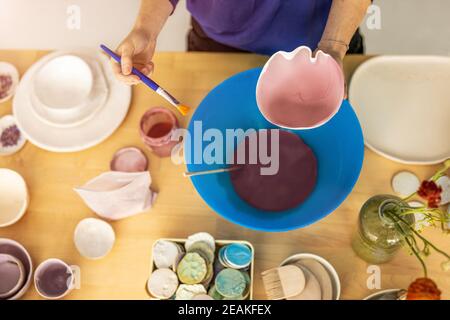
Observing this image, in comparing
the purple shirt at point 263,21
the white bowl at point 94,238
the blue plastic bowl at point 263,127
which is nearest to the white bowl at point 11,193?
the white bowl at point 94,238

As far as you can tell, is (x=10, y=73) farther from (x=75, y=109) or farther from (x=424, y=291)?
(x=424, y=291)

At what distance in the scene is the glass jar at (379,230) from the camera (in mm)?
590

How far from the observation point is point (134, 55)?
767 mm

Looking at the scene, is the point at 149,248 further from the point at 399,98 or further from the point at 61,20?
the point at 61,20

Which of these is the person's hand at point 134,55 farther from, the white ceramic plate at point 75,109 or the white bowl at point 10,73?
the white bowl at point 10,73

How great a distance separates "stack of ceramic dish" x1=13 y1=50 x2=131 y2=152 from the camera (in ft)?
2.76

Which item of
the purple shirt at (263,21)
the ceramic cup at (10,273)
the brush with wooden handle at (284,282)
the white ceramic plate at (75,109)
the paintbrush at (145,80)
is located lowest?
the ceramic cup at (10,273)

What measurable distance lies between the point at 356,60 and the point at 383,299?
0.51 metres

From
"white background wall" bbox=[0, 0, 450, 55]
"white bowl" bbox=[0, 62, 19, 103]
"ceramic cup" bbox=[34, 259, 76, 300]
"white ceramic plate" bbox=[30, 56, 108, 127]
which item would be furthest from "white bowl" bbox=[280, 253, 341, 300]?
"white background wall" bbox=[0, 0, 450, 55]

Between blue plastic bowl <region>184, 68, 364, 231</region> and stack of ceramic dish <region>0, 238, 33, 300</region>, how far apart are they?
0.38m

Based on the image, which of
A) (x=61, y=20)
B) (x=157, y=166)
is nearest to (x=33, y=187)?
(x=157, y=166)

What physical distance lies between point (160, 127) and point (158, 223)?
202mm

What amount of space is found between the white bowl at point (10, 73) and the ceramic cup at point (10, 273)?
0.37 metres

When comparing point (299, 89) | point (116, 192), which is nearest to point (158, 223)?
point (116, 192)
